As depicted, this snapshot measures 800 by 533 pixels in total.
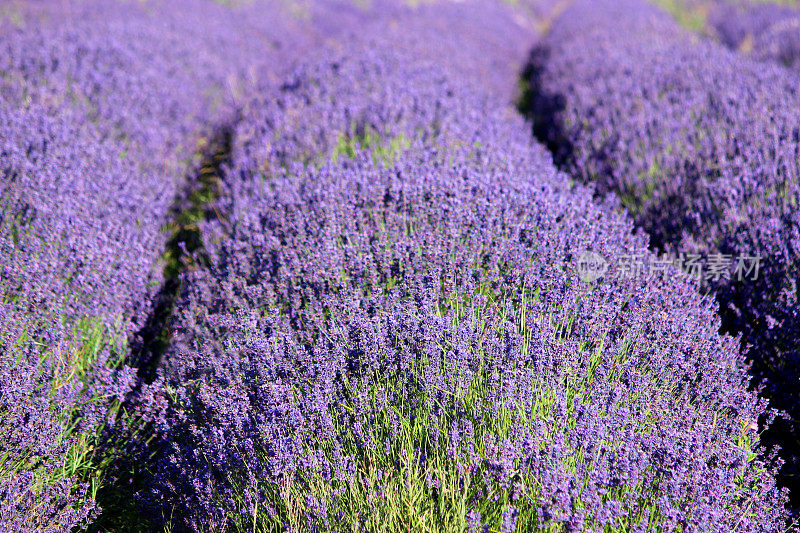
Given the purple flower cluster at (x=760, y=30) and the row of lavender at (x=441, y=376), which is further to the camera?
the purple flower cluster at (x=760, y=30)

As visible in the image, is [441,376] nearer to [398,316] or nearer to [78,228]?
[398,316]

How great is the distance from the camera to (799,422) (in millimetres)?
2074

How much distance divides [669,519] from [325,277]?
143cm

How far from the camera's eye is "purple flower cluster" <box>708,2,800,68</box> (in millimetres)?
5898

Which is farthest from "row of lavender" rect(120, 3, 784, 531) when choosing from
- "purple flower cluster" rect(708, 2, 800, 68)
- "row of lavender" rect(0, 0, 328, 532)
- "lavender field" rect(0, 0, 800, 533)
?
"purple flower cluster" rect(708, 2, 800, 68)

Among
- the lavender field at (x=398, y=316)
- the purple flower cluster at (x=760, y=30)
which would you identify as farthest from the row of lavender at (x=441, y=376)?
the purple flower cluster at (x=760, y=30)

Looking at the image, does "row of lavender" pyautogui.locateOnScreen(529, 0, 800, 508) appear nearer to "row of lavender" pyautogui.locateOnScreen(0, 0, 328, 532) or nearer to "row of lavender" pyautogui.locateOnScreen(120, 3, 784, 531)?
"row of lavender" pyautogui.locateOnScreen(120, 3, 784, 531)

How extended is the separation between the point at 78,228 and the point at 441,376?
184 cm

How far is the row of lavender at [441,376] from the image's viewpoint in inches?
62.8

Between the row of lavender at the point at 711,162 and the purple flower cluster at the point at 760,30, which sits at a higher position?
the purple flower cluster at the point at 760,30

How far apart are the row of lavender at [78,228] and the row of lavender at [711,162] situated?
2.48 meters

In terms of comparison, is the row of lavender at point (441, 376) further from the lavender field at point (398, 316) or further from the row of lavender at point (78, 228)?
the row of lavender at point (78, 228)

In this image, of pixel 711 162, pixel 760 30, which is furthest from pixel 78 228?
pixel 760 30

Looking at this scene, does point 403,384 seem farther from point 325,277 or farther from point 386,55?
point 386,55
